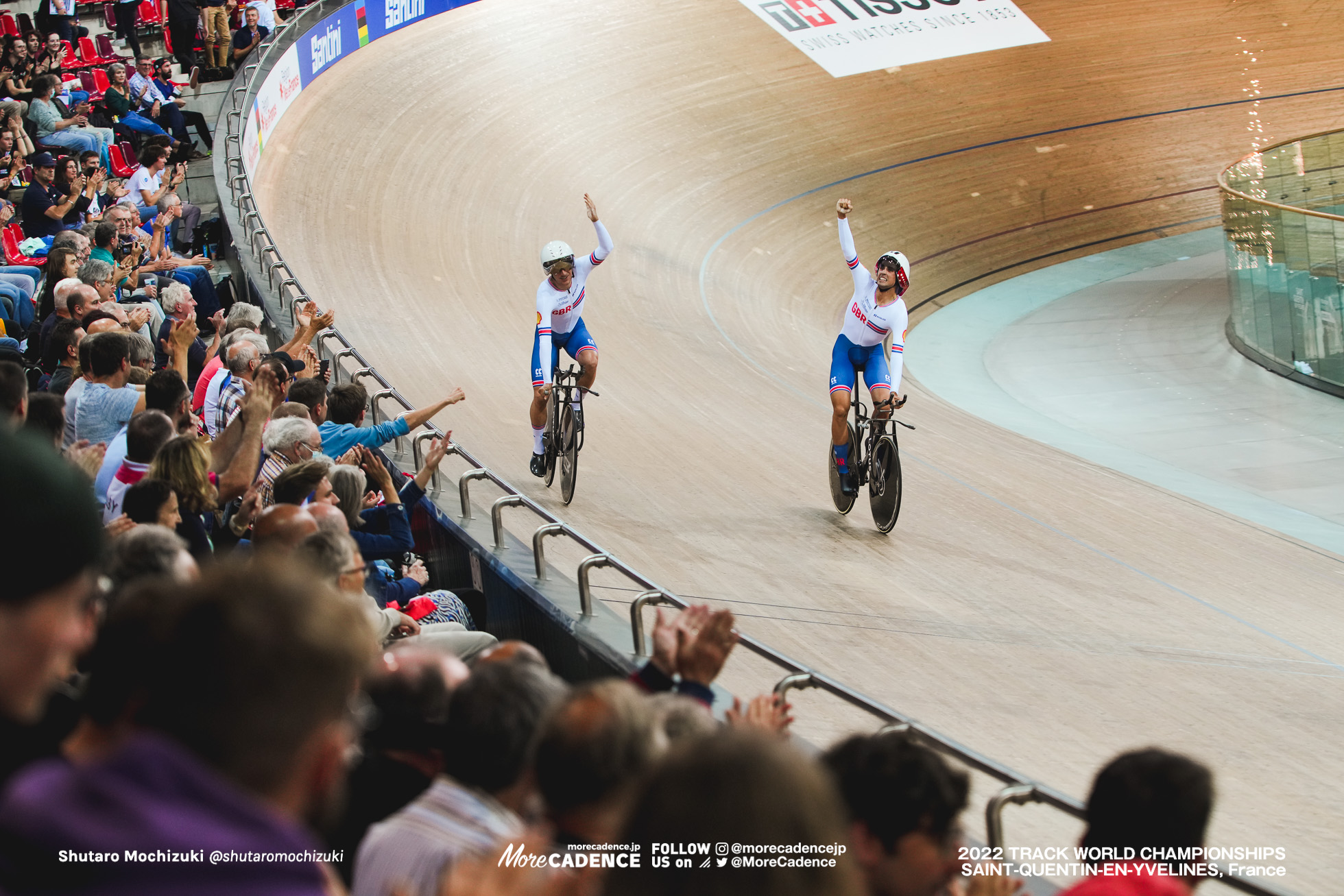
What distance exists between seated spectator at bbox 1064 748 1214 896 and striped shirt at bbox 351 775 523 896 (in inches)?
34.5

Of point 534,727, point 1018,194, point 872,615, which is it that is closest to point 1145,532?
point 872,615

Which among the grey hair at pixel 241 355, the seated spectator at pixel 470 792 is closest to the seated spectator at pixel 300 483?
the grey hair at pixel 241 355

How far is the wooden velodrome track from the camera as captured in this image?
5129 millimetres

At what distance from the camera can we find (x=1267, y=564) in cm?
716

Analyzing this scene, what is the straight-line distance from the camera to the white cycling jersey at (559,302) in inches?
266

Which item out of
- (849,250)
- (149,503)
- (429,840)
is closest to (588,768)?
(429,840)

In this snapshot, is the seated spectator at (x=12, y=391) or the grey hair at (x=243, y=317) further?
the grey hair at (x=243, y=317)

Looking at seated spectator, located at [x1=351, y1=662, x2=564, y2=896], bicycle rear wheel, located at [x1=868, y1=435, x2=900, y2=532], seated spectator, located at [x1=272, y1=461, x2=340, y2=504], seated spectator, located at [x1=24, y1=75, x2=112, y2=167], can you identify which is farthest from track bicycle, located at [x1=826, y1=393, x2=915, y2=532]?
seated spectator, located at [x1=24, y1=75, x2=112, y2=167]

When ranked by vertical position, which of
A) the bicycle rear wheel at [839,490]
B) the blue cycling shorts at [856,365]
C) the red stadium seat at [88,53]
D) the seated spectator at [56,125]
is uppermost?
the red stadium seat at [88,53]

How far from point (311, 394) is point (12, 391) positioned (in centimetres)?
152

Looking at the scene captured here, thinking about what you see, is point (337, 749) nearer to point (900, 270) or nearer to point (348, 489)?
point (348, 489)

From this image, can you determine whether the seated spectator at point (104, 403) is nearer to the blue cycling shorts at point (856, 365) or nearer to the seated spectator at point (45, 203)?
the blue cycling shorts at point (856, 365)

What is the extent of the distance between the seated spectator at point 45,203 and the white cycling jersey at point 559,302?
3617 millimetres

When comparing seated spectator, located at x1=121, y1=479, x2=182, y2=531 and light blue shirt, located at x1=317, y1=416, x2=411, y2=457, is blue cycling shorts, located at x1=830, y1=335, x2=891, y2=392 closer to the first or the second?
light blue shirt, located at x1=317, y1=416, x2=411, y2=457
